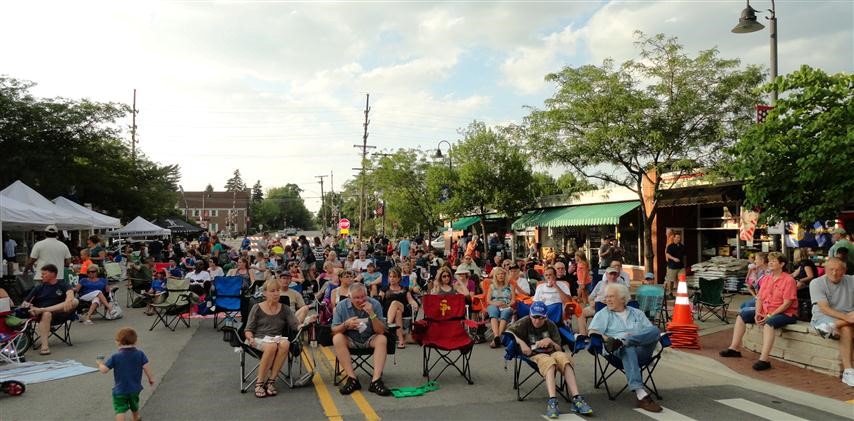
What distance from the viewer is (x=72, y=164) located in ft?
95.0

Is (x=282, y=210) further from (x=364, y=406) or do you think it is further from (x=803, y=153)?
(x=364, y=406)

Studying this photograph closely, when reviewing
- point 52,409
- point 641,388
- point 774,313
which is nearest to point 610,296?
point 641,388

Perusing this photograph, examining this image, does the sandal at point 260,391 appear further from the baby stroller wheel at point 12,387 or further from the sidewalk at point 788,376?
the sidewalk at point 788,376

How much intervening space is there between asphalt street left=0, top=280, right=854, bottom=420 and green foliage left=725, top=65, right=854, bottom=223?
2.85 metres

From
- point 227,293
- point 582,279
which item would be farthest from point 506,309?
point 227,293

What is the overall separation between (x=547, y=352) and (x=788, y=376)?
11.3 feet

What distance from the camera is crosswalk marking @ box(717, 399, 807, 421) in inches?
228

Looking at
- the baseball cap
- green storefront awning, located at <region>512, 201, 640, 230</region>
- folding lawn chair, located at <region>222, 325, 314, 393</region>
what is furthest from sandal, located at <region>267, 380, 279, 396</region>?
green storefront awning, located at <region>512, 201, 640, 230</region>

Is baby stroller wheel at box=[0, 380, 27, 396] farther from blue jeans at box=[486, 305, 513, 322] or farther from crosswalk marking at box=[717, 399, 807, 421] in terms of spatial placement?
crosswalk marking at box=[717, 399, 807, 421]

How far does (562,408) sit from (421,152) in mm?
31242

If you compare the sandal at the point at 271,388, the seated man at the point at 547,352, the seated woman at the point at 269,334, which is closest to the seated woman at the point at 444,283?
the seated man at the point at 547,352

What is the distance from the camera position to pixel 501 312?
31.0 ft

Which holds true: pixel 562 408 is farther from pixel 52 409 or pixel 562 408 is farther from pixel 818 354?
pixel 52 409

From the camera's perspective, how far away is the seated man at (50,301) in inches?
368
